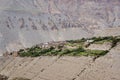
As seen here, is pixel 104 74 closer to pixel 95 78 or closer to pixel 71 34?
pixel 95 78

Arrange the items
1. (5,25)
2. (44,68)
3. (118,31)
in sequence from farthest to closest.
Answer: (5,25) < (118,31) < (44,68)

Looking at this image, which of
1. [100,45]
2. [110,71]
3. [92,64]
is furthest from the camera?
[100,45]

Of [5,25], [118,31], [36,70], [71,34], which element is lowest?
[71,34]

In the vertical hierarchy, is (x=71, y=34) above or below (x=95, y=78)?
below

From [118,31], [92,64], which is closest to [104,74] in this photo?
[92,64]

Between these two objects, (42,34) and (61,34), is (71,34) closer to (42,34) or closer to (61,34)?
(61,34)

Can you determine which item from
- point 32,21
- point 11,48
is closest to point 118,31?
point 11,48

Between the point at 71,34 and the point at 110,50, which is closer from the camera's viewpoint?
the point at 110,50
